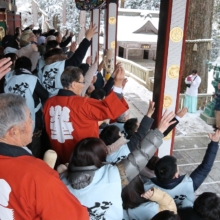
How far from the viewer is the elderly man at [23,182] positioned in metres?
1.36

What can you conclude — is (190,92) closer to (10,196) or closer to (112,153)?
(112,153)

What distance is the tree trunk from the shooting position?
8547mm

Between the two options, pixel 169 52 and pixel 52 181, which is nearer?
pixel 52 181

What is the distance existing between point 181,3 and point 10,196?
98.8 inches

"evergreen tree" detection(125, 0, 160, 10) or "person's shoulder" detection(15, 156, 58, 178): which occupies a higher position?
"evergreen tree" detection(125, 0, 160, 10)

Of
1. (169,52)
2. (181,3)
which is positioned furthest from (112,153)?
(181,3)

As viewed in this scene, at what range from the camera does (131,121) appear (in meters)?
3.48

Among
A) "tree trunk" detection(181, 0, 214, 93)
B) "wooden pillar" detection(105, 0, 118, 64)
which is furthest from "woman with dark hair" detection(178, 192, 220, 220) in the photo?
"tree trunk" detection(181, 0, 214, 93)

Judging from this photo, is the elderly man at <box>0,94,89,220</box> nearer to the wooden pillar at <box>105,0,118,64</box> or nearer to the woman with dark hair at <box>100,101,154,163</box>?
the woman with dark hair at <box>100,101,154,163</box>

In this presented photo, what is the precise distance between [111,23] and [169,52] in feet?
14.4

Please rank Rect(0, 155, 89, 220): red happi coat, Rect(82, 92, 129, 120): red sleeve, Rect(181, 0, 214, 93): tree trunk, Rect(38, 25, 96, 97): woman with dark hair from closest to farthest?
1. Rect(0, 155, 89, 220): red happi coat
2. Rect(82, 92, 129, 120): red sleeve
3. Rect(38, 25, 96, 97): woman with dark hair
4. Rect(181, 0, 214, 93): tree trunk

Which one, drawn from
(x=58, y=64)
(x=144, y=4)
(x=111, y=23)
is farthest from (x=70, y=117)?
(x=144, y=4)

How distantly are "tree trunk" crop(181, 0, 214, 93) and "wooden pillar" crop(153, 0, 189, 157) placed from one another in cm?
578

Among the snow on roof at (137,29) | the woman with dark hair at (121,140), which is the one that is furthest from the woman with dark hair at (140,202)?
the snow on roof at (137,29)
